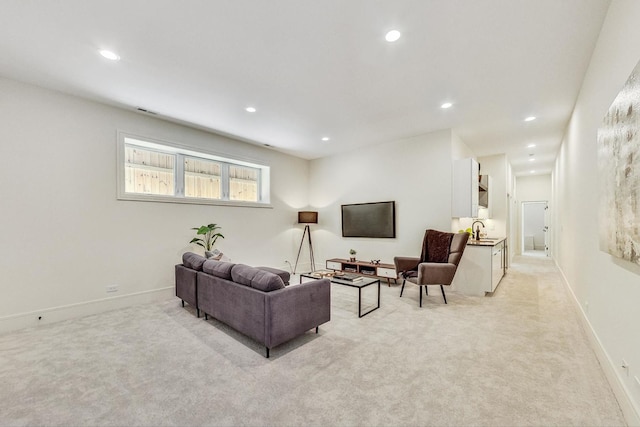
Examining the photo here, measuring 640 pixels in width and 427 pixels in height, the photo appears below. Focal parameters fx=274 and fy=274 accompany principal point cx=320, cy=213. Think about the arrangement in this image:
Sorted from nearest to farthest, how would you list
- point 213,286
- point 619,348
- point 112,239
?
point 619,348
point 213,286
point 112,239

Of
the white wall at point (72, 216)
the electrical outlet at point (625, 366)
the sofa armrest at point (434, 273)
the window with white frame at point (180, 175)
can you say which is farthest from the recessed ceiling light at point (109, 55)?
the electrical outlet at point (625, 366)

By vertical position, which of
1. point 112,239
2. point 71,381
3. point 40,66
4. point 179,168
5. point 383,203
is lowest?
point 71,381

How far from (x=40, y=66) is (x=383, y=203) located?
5355 millimetres

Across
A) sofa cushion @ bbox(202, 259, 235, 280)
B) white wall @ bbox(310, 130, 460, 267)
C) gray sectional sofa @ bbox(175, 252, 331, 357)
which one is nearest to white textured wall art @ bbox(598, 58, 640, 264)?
gray sectional sofa @ bbox(175, 252, 331, 357)

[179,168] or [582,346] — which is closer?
[582,346]

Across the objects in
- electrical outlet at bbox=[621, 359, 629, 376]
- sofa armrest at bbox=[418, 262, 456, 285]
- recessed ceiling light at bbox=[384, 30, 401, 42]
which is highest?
recessed ceiling light at bbox=[384, 30, 401, 42]

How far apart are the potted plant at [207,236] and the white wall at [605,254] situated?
4844mm

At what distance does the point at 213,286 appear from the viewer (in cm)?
320

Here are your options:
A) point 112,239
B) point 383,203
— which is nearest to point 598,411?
point 383,203

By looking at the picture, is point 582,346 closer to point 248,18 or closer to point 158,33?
point 248,18

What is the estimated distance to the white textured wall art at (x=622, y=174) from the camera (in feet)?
4.90

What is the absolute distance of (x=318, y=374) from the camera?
7.32ft

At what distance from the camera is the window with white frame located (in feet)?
14.2

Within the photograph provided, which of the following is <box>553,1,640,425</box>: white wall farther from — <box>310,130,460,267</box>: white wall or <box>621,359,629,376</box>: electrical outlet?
<box>310,130,460,267</box>: white wall
